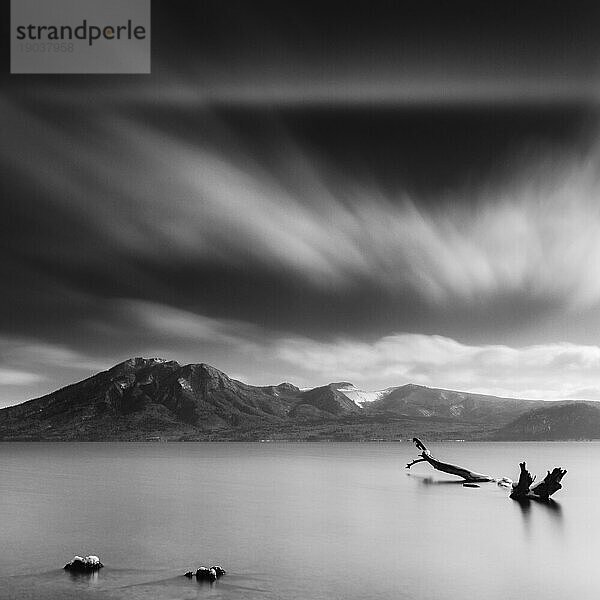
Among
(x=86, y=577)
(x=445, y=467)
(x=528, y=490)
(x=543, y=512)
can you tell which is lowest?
(x=543, y=512)

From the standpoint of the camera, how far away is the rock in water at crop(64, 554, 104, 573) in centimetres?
3472

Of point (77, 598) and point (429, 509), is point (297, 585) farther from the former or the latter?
point (429, 509)

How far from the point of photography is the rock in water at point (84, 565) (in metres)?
34.7

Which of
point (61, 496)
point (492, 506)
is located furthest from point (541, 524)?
point (61, 496)

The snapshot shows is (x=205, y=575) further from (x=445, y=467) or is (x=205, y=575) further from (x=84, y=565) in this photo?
(x=445, y=467)

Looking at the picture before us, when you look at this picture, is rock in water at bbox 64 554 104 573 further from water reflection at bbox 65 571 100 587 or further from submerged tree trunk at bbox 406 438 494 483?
submerged tree trunk at bbox 406 438 494 483

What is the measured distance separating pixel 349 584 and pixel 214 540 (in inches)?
625

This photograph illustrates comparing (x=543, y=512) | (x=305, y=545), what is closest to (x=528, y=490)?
(x=543, y=512)

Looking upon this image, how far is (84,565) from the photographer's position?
1374 inches

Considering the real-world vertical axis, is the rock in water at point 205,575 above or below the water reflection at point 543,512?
above

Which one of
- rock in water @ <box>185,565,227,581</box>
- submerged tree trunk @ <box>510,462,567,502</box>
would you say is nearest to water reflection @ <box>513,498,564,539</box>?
submerged tree trunk @ <box>510,462,567,502</box>

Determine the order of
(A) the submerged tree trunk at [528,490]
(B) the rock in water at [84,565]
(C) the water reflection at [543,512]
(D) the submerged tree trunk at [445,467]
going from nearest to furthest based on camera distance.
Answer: (B) the rock in water at [84,565] < (C) the water reflection at [543,512] < (A) the submerged tree trunk at [528,490] < (D) the submerged tree trunk at [445,467]

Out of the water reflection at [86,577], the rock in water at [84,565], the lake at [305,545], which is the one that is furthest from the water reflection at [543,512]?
the water reflection at [86,577]

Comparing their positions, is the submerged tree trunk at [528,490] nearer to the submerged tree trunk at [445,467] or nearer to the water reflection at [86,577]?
the submerged tree trunk at [445,467]
